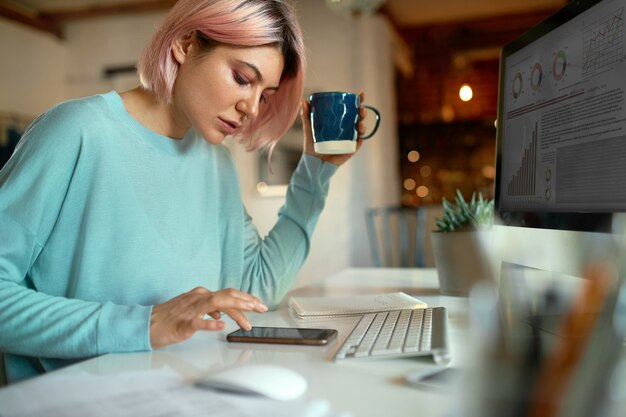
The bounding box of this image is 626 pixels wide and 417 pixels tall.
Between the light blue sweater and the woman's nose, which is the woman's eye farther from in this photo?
the light blue sweater

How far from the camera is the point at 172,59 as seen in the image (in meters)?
1.06

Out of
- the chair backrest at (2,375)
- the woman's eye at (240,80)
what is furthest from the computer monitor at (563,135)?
the chair backrest at (2,375)

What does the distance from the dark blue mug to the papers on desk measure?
2.23ft

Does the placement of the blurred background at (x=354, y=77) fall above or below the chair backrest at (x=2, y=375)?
above

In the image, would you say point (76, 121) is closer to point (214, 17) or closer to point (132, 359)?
point (214, 17)

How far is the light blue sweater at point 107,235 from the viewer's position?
0.71 metres

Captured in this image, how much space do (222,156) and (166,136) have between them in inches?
7.2

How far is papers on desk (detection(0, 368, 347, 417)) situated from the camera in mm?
440

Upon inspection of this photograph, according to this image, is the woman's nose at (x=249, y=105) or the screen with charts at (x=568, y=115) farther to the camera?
the woman's nose at (x=249, y=105)

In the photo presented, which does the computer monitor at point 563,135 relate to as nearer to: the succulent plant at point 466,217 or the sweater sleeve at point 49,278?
the succulent plant at point 466,217

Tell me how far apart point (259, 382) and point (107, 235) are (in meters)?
0.54

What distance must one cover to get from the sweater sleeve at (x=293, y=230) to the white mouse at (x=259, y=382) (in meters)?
0.70

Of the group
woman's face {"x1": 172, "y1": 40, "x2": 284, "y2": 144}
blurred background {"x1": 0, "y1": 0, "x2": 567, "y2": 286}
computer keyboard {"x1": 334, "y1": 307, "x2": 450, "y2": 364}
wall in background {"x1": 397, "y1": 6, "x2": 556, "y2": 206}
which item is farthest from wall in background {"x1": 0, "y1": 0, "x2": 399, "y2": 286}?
computer keyboard {"x1": 334, "y1": 307, "x2": 450, "y2": 364}

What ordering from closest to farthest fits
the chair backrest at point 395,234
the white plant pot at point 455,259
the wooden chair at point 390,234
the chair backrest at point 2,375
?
the chair backrest at point 2,375
the white plant pot at point 455,259
the chair backrest at point 395,234
the wooden chair at point 390,234
